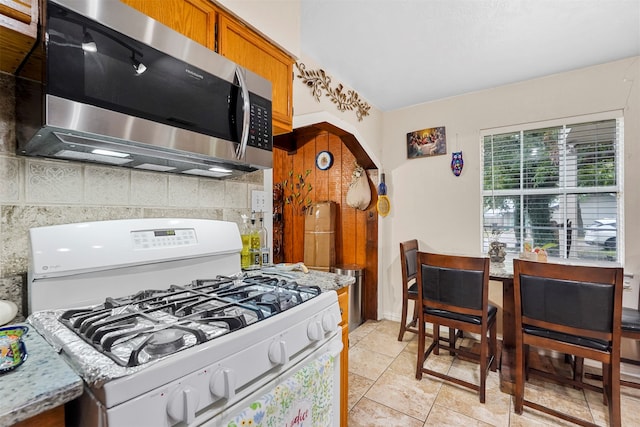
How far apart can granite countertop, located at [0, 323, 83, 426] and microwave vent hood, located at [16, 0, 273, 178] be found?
57cm

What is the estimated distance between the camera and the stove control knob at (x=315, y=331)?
1.00 metres

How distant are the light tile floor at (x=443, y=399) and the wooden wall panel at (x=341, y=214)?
3.52 ft

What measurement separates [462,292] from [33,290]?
2.17m

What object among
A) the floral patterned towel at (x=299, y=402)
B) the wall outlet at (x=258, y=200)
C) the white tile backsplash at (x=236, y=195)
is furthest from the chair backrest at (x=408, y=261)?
the floral patterned towel at (x=299, y=402)

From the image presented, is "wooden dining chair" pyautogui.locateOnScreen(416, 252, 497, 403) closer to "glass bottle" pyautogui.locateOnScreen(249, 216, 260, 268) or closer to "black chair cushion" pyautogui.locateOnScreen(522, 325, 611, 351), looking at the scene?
"black chair cushion" pyautogui.locateOnScreen(522, 325, 611, 351)

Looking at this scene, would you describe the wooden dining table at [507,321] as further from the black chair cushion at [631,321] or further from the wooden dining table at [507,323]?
the black chair cushion at [631,321]

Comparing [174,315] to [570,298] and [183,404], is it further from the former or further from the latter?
[570,298]

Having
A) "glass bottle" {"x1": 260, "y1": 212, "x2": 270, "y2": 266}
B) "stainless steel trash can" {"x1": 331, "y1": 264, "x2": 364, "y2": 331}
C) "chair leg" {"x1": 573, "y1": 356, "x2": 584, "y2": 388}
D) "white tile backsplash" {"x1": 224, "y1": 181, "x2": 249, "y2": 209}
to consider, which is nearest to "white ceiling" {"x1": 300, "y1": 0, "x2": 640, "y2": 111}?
"white tile backsplash" {"x1": 224, "y1": 181, "x2": 249, "y2": 209}

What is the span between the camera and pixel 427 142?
3.14 metres

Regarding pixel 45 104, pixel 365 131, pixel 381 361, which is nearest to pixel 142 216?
pixel 45 104

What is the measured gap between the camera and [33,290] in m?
0.89

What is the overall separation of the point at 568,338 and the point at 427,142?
6.88ft

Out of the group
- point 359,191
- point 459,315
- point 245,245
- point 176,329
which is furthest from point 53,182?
point 359,191

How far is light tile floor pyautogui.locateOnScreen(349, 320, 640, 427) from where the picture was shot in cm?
175
